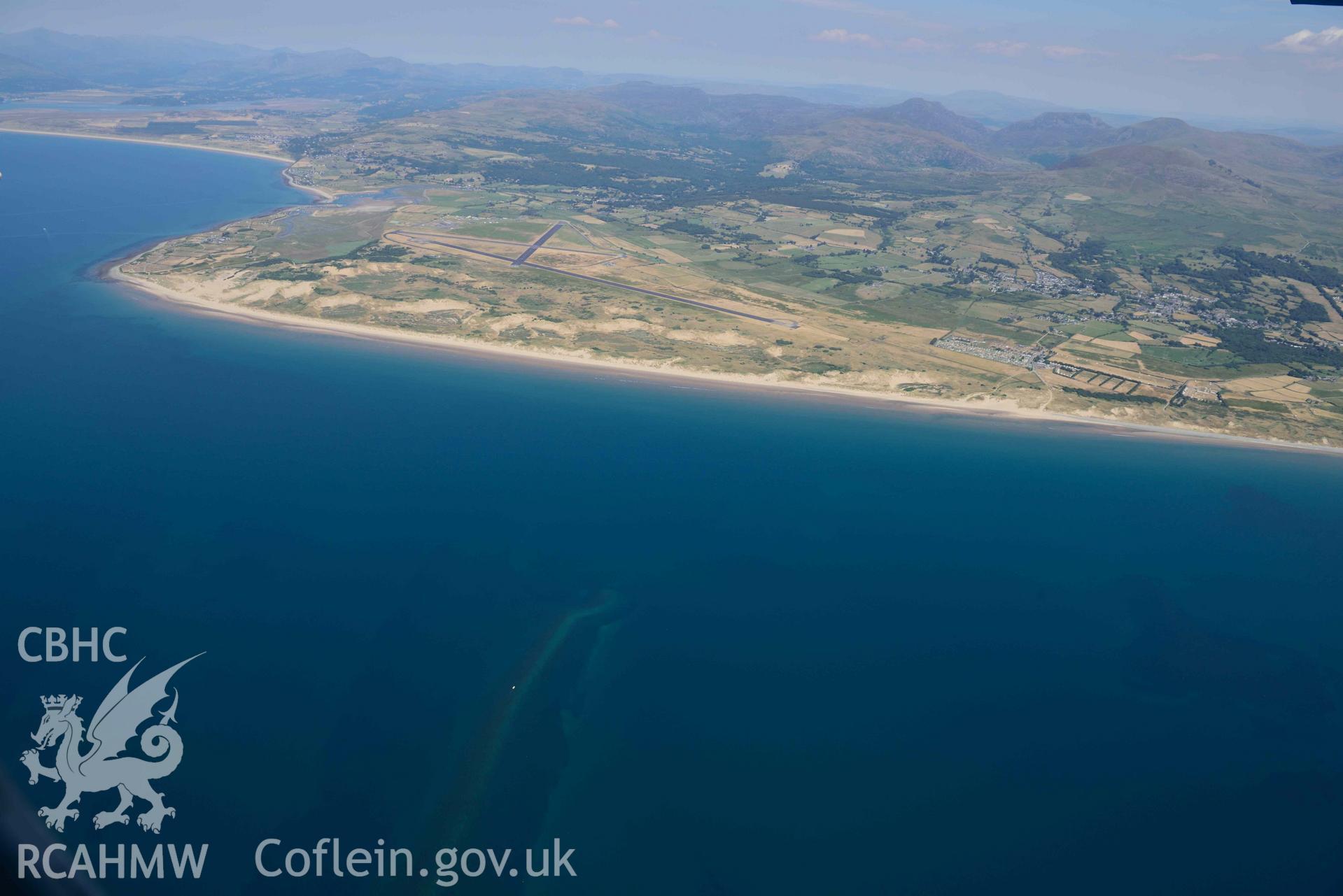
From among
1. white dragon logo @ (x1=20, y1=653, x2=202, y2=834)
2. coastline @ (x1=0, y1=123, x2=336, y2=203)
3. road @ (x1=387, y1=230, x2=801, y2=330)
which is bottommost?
white dragon logo @ (x1=20, y1=653, x2=202, y2=834)

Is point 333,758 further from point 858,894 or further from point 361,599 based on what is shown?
point 858,894

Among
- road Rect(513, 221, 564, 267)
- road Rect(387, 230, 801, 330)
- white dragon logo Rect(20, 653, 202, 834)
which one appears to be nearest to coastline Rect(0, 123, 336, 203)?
road Rect(513, 221, 564, 267)

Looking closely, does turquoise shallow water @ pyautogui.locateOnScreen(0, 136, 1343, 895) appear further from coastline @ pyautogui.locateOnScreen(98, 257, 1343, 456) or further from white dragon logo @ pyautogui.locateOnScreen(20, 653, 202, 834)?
coastline @ pyautogui.locateOnScreen(98, 257, 1343, 456)

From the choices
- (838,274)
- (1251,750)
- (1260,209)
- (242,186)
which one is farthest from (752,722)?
(1260,209)

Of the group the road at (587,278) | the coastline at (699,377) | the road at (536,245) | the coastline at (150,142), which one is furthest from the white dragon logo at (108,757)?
the coastline at (150,142)

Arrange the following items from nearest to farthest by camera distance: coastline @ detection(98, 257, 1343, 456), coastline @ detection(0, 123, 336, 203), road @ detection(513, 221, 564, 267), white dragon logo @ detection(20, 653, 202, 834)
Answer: white dragon logo @ detection(20, 653, 202, 834) → coastline @ detection(98, 257, 1343, 456) → road @ detection(513, 221, 564, 267) → coastline @ detection(0, 123, 336, 203)

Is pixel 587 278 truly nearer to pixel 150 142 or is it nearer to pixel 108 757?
pixel 108 757
